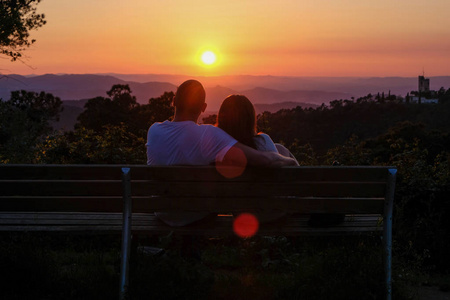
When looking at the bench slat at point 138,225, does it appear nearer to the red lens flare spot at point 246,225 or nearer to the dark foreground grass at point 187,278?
the red lens flare spot at point 246,225

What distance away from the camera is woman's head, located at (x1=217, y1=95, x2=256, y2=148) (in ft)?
12.0

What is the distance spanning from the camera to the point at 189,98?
3920mm

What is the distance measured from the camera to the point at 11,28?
68.9 ft

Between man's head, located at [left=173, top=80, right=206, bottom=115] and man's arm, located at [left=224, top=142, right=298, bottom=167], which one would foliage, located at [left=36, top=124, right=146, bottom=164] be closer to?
man's head, located at [left=173, top=80, right=206, bottom=115]

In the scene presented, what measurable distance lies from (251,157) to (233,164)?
0.16 m

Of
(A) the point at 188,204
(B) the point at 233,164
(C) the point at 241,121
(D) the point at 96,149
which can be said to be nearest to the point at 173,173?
(A) the point at 188,204

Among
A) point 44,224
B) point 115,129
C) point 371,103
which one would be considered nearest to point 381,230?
point 44,224

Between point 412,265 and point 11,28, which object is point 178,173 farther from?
point 11,28

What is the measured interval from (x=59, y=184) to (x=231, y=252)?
216cm

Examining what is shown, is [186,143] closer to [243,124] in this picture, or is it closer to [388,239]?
[243,124]

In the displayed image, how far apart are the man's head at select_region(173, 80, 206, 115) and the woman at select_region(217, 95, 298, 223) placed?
0.93ft

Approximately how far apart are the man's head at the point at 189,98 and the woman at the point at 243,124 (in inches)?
11.2

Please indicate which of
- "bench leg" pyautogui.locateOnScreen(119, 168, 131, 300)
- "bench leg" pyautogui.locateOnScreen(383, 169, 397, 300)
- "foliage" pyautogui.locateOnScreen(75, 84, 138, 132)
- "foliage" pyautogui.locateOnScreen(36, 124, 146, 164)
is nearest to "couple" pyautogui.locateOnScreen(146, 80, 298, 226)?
"bench leg" pyautogui.locateOnScreen(119, 168, 131, 300)

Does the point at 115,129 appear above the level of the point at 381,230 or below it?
above
